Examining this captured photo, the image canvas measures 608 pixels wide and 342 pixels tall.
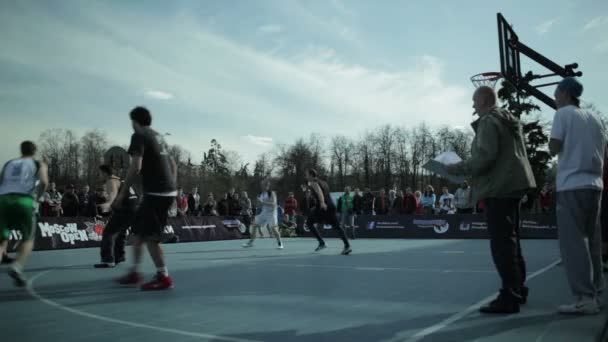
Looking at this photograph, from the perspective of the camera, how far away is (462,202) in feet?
65.1

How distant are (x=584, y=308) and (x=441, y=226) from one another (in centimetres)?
1632

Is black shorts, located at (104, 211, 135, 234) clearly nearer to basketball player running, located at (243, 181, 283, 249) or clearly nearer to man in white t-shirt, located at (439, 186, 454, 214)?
basketball player running, located at (243, 181, 283, 249)

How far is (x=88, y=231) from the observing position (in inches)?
599

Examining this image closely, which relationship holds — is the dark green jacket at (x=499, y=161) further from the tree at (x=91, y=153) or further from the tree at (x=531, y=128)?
the tree at (x=91, y=153)

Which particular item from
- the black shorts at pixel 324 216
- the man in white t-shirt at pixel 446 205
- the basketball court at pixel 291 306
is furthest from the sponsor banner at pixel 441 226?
the basketball court at pixel 291 306

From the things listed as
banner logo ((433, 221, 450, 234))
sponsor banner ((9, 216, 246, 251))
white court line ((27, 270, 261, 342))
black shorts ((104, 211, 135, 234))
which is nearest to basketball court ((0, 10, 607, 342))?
white court line ((27, 270, 261, 342))

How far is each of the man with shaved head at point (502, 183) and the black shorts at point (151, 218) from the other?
3481 mm

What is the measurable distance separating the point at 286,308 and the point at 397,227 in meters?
17.0

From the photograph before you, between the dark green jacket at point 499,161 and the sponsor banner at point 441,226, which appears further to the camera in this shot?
the sponsor banner at point 441,226

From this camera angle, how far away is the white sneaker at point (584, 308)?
13.5 ft

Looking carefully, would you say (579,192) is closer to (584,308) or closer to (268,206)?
(584,308)

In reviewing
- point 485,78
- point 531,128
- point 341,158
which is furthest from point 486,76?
point 341,158

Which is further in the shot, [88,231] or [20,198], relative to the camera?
[88,231]

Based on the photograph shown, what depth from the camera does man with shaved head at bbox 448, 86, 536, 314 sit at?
13.9 feet
